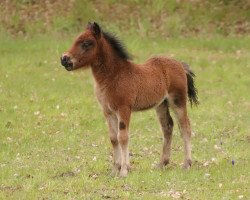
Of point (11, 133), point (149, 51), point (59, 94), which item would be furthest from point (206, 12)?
point (11, 133)

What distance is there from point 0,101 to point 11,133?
3218 mm

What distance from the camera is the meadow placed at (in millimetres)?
10109

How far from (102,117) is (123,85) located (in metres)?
6.17

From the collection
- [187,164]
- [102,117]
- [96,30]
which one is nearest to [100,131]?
[102,117]

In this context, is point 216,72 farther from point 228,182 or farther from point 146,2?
point 228,182

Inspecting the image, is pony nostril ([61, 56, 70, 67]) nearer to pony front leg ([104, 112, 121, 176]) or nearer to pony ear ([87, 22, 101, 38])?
pony ear ([87, 22, 101, 38])

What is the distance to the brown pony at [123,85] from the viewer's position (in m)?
10.7

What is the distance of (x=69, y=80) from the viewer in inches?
835

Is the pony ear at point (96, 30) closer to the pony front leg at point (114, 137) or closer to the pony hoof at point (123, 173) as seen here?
the pony front leg at point (114, 137)

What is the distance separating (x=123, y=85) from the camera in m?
10.9

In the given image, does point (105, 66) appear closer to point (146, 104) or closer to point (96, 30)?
point (96, 30)

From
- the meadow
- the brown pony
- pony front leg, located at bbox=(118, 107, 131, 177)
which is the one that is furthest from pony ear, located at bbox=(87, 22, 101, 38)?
the meadow

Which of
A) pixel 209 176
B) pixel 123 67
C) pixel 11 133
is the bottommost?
pixel 11 133

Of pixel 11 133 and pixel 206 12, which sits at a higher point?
pixel 11 133
